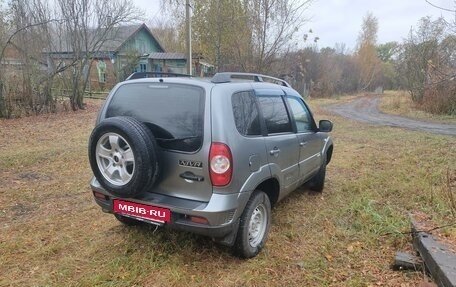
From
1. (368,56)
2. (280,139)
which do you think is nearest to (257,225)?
(280,139)

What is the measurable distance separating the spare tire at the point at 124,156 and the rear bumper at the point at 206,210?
18 cm

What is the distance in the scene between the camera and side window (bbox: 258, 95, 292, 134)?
11.6 feet

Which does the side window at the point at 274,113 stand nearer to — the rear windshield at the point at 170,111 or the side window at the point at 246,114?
the side window at the point at 246,114

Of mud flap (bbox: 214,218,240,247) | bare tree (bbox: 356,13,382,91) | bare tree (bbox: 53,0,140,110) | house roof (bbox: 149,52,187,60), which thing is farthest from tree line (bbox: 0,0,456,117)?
bare tree (bbox: 356,13,382,91)

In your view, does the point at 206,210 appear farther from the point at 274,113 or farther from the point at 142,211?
the point at 274,113

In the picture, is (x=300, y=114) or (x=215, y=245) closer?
(x=215, y=245)

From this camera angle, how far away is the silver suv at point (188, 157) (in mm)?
2799

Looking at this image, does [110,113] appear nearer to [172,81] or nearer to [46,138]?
[172,81]

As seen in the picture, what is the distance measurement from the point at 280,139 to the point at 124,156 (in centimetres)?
163

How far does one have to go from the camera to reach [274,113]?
374 centimetres

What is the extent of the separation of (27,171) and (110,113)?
3998 mm

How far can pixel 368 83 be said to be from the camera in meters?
52.3

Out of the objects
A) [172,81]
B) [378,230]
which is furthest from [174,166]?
[378,230]

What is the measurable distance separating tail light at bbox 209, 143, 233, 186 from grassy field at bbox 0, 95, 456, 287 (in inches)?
35.7
